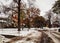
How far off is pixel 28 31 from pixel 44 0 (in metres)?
0.53

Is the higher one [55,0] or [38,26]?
[55,0]

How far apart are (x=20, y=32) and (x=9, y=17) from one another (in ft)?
0.92

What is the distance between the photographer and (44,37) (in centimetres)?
223

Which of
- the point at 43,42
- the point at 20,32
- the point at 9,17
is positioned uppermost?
the point at 9,17

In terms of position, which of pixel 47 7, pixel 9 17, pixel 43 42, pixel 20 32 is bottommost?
pixel 43 42

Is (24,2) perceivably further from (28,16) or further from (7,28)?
(7,28)

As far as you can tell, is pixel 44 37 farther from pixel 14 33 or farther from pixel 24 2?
pixel 24 2

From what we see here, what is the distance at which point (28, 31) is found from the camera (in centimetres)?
226

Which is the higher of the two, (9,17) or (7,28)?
(9,17)

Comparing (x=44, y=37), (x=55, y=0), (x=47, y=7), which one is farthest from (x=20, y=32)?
(x=55, y=0)

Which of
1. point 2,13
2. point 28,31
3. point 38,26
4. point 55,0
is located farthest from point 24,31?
point 55,0

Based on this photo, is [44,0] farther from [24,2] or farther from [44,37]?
[44,37]

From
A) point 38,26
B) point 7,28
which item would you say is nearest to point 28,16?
point 38,26

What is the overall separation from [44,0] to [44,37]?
56 centimetres
